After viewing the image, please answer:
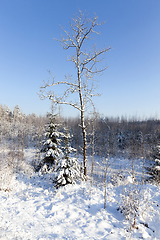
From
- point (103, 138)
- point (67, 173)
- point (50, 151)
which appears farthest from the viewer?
point (103, 138)

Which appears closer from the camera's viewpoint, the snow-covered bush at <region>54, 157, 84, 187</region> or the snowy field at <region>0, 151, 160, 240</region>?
the snowy field at <region>0, 151, 160, 240</region>

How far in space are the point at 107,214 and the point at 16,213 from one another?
301 centimetres

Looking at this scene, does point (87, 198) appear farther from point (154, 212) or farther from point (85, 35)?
point (85, 35)

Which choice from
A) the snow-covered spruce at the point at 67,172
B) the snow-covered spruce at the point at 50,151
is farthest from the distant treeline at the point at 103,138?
the snow-covered spruce at the point at 67,172

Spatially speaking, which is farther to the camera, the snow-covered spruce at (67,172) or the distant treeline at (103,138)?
the distant treeline at (103,138)

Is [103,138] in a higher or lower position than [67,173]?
lower

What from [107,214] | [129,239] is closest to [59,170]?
[107,214]

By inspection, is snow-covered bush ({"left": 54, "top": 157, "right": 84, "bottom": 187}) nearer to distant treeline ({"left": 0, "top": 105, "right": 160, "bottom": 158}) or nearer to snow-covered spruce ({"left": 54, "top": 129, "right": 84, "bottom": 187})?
snow-covered spruce ({"left": 54, "top": 129, "right": 84, "bottom": 187})

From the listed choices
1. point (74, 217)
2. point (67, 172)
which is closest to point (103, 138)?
point (67, 172)

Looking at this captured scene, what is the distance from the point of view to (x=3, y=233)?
9.99 ft

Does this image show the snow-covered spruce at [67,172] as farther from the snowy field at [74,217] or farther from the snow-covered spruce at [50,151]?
the snow-covered spruce at [50,151]

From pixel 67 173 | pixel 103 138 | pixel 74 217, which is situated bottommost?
pixel 103 138

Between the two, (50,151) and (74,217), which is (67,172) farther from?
(50,151)

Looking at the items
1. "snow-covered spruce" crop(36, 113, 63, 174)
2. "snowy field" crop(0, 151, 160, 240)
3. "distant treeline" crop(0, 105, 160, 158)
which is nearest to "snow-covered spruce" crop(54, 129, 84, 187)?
"snowy field" crop(0, 151, 160, 240)
